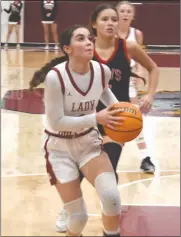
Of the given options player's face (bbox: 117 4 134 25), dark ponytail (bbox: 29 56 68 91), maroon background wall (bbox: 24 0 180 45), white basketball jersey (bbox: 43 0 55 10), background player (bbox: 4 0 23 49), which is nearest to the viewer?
dark ponytail (bbox: 29 56 68 91)

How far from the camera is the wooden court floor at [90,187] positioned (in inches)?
156

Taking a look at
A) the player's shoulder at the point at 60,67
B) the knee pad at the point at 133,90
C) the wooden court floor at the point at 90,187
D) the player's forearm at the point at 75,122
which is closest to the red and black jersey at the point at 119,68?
the player's shoulder at the point at 60,67

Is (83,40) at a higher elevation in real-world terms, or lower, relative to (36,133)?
higher

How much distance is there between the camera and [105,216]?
316 cm

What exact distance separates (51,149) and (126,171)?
7.07 ft

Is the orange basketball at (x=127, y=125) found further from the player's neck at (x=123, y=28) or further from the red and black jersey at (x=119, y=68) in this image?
the player's neck at (x=123, y=28)

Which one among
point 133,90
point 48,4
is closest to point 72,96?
point 133,90

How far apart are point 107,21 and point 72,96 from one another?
735 millimetres

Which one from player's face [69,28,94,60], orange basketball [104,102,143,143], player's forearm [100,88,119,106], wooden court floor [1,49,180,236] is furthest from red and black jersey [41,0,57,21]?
orange basketball [104,102,143,143]

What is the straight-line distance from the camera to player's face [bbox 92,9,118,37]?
364 cm

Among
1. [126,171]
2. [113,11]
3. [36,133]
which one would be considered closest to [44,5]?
[36,133]

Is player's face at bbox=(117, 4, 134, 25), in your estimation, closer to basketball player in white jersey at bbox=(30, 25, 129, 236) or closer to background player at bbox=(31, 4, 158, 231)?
background player at bbox=(31, 4, 158, 231)

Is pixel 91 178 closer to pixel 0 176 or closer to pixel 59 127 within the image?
pixel 59 127

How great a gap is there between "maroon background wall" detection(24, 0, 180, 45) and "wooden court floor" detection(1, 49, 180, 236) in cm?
906
